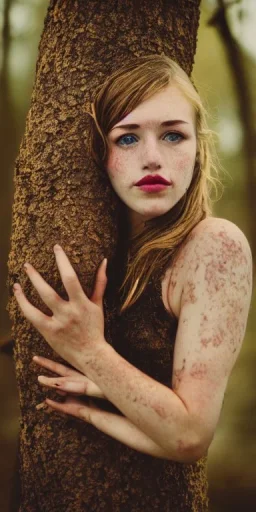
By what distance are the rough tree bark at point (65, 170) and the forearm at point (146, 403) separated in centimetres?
15

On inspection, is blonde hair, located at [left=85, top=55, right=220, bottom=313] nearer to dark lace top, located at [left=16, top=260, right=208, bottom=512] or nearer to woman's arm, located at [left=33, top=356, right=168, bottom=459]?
dark lace top, located at [left=16, top=260, right=208, bottom=512]

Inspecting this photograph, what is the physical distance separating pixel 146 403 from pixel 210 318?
0.21m

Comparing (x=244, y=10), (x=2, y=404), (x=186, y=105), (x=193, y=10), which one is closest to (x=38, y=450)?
(x=186, y=105)

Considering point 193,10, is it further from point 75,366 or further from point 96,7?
point 75,366

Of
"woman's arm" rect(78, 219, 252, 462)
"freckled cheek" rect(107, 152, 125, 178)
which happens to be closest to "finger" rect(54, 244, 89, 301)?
"woman's arm" rect(78, 219, 252, 462)

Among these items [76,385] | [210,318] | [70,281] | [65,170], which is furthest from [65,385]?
[65,170]

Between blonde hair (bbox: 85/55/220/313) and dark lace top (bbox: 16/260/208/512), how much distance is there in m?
0.05

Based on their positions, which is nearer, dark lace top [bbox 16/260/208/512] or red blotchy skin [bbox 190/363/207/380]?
red blotchy skin [bbox 190/363/207/380]

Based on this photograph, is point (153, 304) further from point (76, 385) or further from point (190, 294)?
point (76, 385)

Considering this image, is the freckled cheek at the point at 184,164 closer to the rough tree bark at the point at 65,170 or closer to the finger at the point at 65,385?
the rough tree bark at the point at 65,170

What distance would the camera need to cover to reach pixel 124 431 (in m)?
1.23

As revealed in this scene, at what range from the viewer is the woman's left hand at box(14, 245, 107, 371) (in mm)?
1223

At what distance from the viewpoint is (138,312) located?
1367 mm

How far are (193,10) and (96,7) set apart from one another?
0.88ft
